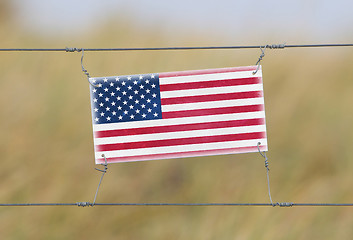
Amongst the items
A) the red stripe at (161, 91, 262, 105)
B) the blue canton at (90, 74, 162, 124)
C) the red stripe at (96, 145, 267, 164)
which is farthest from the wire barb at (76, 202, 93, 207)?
the red stripe at (161, 91, 262, 105)

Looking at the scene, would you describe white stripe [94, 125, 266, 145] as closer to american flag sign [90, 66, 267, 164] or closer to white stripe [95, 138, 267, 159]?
american flag sign [90, 66, 267, 164]

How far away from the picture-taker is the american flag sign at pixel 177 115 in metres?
12.0

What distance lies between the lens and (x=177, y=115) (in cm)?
1205

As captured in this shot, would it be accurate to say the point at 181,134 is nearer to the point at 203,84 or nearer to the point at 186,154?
the point at 186,154

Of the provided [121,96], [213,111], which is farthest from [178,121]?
[121,96]

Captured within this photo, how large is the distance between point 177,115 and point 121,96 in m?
1.24

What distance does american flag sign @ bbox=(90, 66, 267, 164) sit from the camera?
471 inches

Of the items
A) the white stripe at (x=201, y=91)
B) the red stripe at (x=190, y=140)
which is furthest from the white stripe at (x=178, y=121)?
the white stripe at (x=201, y=91)

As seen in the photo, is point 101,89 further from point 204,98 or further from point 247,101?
point 247,101

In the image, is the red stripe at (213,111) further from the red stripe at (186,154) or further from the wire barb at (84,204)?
the wire barb at (84,204)

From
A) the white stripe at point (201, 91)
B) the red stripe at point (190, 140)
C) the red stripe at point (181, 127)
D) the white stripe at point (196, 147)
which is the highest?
the white stripe at point (201, 91)

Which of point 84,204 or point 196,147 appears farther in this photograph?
point 196,147

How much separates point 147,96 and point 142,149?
3.67ft

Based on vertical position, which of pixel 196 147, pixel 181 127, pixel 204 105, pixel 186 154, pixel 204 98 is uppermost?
pixel 204 98
